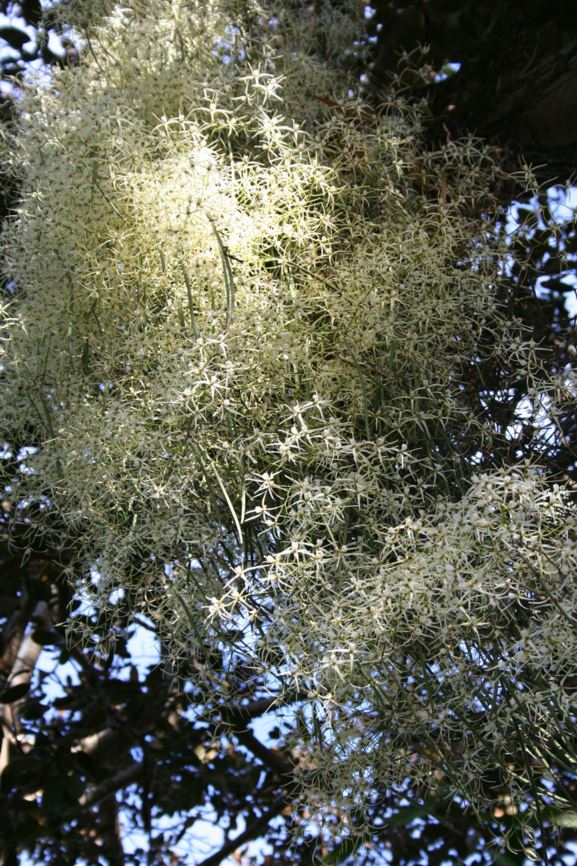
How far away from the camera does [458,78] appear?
5.53 feet

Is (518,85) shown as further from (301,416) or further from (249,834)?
(249,834)

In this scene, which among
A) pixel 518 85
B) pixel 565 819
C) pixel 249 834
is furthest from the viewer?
pixel 249 834

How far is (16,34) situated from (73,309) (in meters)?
Result: 0.85

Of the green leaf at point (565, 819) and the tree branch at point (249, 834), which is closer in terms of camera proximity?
the green leaf at point (565, 819)

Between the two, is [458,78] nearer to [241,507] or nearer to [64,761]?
[241,507]

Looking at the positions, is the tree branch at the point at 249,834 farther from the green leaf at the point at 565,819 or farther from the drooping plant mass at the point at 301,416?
A: the green leaf at the point at 565,819

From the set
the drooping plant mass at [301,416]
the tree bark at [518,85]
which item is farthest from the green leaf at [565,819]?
the tree bark at [518,85]

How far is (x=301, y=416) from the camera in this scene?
3.57ft

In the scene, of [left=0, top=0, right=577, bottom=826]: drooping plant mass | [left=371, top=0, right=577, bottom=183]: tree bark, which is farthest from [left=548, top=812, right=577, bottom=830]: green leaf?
[left=371, top=0, right=577, bottom=183]: tree bark

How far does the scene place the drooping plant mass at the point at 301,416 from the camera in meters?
0.97

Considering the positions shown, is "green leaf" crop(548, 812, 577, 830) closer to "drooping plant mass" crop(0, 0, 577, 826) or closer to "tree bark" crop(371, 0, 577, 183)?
"drooping plant mass" crop(0, 0, 577, 826)

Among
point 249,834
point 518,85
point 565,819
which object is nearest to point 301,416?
point 565,819

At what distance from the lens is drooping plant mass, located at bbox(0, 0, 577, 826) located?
3.17ft

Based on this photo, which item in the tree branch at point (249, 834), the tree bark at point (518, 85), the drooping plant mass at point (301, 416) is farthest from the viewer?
the tree branch at point (249, 834)
